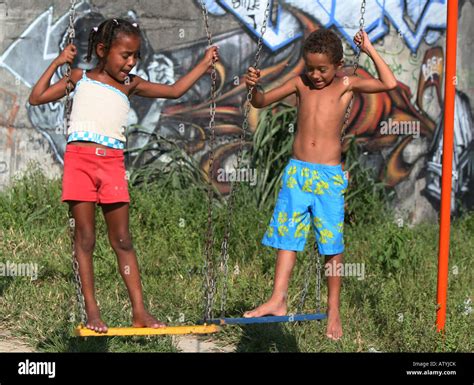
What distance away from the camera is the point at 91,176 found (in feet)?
16.0

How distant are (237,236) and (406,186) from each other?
2.38 m

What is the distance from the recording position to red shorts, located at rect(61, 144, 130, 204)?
4.84 metres

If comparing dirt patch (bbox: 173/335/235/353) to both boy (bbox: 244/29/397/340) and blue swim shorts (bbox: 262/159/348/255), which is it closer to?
boy (bbox: 244/29/397/340)

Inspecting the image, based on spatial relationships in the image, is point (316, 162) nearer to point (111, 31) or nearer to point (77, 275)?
point (111, 31)

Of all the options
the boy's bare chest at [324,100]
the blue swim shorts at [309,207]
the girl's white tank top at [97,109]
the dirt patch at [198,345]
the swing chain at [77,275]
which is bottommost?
the dirt patch at [198,345]

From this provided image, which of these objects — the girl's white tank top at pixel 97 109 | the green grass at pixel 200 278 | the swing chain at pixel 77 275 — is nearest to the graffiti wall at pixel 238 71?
the green grass at pixel 200 278

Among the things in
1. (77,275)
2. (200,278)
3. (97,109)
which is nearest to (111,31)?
(97,109)

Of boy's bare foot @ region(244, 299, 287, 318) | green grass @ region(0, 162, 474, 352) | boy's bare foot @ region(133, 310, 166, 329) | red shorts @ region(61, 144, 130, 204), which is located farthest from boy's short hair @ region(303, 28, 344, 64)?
green grass @ region(0, 162, 474, 352)

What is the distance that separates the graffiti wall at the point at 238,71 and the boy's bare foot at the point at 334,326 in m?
3.35

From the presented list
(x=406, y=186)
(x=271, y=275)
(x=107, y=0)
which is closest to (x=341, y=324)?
(x=271, y=275)

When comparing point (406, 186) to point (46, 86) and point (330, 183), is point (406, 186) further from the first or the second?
point (46, 86)

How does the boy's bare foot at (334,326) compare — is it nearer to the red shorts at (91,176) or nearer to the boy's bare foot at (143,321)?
the boy's bare foot at (143,321)

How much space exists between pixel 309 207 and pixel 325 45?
0.93m

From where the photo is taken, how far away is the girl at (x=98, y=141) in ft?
15.9
